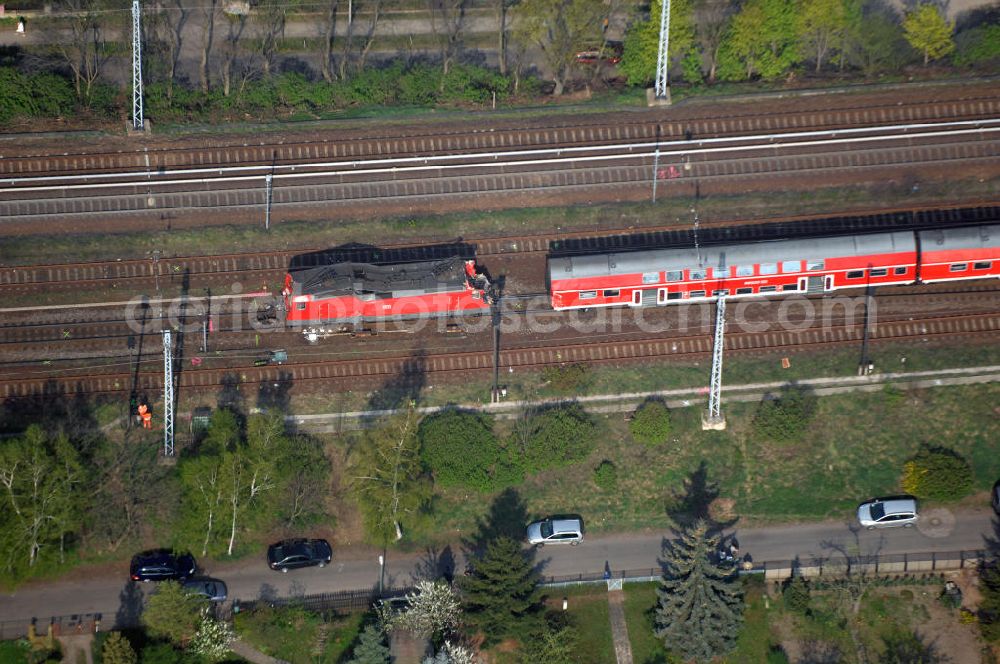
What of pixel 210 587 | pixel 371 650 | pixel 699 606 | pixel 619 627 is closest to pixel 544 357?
pixel 619 627

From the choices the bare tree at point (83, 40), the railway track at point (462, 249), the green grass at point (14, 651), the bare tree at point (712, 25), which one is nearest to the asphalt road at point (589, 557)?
the green grass at point (14, 651)

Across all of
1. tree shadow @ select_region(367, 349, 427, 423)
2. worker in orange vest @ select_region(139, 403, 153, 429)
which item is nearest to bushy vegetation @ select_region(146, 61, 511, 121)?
tree shadow @ select_region(367, 349, 427, 423)

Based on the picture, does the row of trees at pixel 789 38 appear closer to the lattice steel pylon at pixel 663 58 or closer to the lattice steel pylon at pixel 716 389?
the lattice steel pylon at pixel 663 58

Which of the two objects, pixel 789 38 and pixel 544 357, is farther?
pixel 789 38

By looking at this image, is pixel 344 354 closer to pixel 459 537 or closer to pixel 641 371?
pixel 459 537

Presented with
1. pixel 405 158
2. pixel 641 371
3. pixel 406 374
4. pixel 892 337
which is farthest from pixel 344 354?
pixel 892 337

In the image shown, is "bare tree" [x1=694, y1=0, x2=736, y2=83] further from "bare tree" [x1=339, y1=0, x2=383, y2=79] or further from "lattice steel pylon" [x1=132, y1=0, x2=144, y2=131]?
"lattice steel pylon" [x1=132, y1=0, x2=144, y2=131]

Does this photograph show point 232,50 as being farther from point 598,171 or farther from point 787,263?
point 787,263
